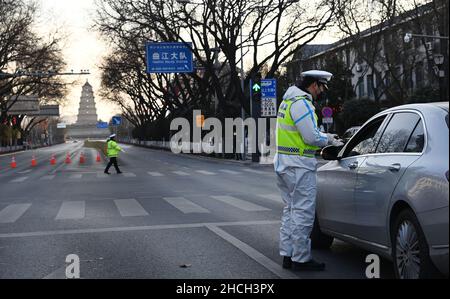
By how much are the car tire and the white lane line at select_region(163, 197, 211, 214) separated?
6.38 metres

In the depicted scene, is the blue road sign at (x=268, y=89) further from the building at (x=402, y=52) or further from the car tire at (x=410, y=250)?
the car tire at (x=410, y=250)

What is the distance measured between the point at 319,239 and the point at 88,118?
176530mm

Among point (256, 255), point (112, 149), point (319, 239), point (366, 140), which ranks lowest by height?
point (256, 255)

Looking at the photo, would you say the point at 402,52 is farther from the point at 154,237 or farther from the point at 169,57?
the point at 154,237

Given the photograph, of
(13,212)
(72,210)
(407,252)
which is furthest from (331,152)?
(13,212)

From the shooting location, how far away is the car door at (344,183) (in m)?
5.82

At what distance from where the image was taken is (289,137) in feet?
19.2

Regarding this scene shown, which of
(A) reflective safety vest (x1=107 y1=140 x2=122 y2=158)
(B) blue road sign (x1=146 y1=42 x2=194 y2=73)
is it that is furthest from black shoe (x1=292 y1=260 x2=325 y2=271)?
(B) blue road sign (x1=146 y1=42 x2=194 y2=73)

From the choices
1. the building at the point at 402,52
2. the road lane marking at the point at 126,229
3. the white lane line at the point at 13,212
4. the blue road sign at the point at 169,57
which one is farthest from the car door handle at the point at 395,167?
the blue road sign at the point at 169,57

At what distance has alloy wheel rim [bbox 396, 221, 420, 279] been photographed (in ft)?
15.1

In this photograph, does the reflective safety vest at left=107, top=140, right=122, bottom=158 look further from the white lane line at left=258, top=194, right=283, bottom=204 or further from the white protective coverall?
the white protective coverall

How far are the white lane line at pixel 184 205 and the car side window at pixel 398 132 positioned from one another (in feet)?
19.3
